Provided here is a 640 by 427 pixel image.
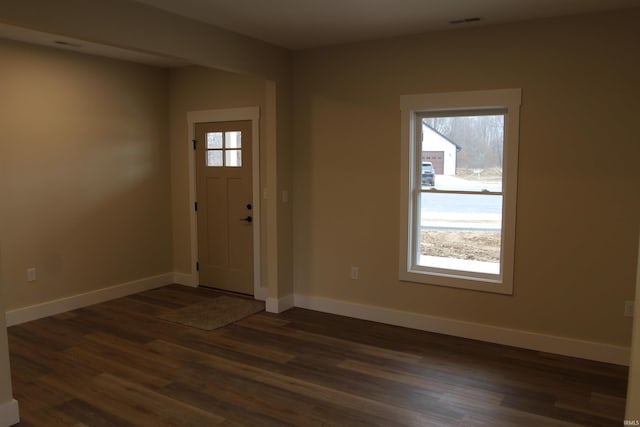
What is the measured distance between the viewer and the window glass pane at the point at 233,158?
18.6ft

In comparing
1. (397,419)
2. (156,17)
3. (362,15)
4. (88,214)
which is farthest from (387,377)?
(88,214)

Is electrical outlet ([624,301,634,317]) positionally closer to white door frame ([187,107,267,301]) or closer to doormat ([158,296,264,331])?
doormat ([158,296,264,331])

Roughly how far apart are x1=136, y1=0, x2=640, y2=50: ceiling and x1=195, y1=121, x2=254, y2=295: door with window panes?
64.5 inches

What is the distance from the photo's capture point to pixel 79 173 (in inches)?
205

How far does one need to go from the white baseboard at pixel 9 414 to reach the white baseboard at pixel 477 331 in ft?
9.25

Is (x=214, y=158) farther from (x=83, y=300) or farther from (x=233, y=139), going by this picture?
(x=83, y=300)

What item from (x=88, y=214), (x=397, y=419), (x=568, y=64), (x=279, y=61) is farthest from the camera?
A: (x=88, y=214)

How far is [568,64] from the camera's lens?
148 inches

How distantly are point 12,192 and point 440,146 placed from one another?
13.1 ft

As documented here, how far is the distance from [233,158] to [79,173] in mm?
1624

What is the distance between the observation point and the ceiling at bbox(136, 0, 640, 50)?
11.2ft

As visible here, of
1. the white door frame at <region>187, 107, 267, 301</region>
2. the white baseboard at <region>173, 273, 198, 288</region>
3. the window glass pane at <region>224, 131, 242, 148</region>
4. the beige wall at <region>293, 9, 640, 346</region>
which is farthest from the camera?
the white baseboard at <region>173, 273, 198, 288</region>

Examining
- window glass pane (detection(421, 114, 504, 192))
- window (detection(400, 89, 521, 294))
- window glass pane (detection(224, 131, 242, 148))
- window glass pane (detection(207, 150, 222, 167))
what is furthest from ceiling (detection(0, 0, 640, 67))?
window glass pane (detection(207, 150, 222, 167))

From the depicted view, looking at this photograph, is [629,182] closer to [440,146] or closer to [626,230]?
[626,230]
